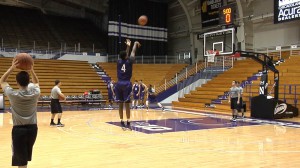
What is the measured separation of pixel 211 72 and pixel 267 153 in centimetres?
1430

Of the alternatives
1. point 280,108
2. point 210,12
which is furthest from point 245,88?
point 210,12

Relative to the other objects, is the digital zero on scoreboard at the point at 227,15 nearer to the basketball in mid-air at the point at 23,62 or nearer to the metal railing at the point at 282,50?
the metal railing at the point at 282,50

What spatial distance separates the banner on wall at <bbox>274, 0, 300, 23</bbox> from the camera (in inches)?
642

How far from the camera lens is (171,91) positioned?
1908cm

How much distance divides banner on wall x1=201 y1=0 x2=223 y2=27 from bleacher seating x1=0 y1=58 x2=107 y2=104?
8.68 metres

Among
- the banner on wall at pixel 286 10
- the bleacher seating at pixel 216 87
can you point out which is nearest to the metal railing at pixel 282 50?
the bleacher seating at pixel 216 87

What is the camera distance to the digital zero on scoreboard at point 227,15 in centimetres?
1560

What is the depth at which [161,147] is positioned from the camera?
5.84 m

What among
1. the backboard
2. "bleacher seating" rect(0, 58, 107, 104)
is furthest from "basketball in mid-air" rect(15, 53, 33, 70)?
"bleacher seating" rect(0, 58, 107, 104)

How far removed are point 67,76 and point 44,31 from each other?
8.07 metres

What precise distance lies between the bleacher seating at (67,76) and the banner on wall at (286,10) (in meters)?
10.5

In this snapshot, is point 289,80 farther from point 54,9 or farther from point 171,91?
point 54,9

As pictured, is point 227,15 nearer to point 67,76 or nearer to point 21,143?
point 67,76

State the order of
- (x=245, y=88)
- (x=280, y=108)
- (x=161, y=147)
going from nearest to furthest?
(x=161, y=147) → (x=280, y=108) → (x=245, y=88)
